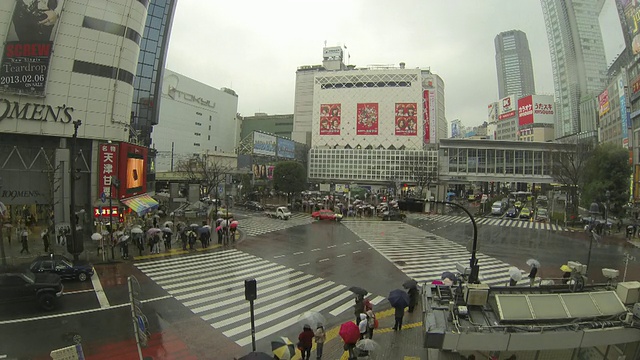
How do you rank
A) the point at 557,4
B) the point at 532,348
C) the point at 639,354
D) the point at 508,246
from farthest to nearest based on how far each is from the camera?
the point at 557,4 < the point at 508,246 < the point at 639,354 < the point at 532,348

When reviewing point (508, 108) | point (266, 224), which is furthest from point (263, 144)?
point (508, 108)

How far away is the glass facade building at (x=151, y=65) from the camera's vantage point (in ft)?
192

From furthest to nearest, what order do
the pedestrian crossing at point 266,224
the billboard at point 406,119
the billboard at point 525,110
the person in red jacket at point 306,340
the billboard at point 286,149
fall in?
the billboard at point 525,110
the billboard at point 406,119
the billboard at point 286,149
the pedestrian crossing at point 266,224
the person in red jacket at point 306,340

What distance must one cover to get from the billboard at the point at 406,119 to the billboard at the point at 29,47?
88.3 meters

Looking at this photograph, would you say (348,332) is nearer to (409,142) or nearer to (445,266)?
(445,266)

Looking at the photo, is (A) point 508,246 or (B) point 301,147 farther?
(B) point 301,147

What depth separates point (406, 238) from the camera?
103ft

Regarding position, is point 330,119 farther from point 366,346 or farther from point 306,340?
point 366,346

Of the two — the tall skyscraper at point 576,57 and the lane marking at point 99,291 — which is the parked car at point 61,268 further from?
the tall skyscraper at point 576,57

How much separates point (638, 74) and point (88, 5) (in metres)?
61.8

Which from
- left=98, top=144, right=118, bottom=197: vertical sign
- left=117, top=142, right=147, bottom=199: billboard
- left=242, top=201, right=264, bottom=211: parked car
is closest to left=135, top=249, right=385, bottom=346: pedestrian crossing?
left=117, top=142, right=147, bottom=199: billboard

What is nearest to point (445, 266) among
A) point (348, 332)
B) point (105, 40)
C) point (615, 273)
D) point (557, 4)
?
point (615, 273)

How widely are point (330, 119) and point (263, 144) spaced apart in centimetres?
3097

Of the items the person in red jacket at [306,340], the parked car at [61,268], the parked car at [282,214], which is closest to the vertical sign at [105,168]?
the parked car at [61,268]
